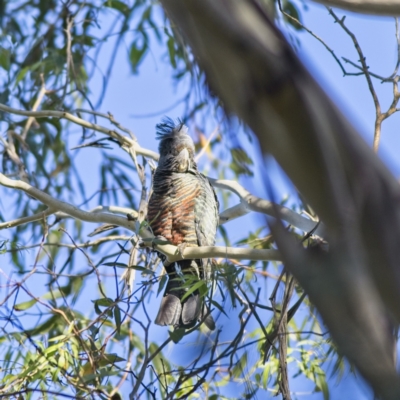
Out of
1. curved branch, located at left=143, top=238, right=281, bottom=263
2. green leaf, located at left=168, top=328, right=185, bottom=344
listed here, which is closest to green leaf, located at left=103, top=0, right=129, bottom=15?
curved branch, located at left=143, top=238, right=281, bottom=263

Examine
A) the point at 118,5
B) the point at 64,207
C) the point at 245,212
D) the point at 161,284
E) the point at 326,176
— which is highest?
the point at 118,5

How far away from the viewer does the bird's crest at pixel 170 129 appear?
3648 mm

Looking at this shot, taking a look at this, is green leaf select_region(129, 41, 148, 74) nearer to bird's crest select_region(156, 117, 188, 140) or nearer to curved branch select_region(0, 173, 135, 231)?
bird's crest select_region(156, 117, 188, 140)

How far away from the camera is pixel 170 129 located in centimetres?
373

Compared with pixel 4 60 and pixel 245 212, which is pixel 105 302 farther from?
pixel 4 60

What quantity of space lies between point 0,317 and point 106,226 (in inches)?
28.8

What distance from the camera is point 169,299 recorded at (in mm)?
2850

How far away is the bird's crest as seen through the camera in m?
3.65

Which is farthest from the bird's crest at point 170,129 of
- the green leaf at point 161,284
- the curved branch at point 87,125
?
the green leaf at point 161,284

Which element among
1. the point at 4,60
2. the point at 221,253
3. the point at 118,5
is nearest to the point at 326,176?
the point at 221,253

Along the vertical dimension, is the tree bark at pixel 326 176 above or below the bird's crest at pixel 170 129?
below

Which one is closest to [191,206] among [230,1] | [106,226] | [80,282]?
[106,226]

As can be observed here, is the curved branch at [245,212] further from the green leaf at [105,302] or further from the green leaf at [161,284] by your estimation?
the green leaf at [105,302]

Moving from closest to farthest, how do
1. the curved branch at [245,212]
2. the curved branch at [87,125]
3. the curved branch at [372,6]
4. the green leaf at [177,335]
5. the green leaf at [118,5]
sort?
the curved branch at [372,6] → the green leaf at [177,335] → the curved branch at [245,212] → the curved branch at [87,125] → the green leaf at [118,5]
